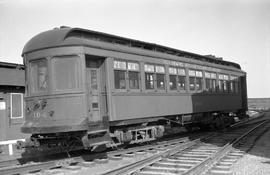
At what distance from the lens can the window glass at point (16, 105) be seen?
1462 cm

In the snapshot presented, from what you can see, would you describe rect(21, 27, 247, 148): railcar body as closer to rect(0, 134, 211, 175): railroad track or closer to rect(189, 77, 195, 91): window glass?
rect(0, 134, 211, 175): railroad track

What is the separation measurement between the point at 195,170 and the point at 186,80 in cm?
661

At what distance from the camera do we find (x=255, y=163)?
8.35 meters

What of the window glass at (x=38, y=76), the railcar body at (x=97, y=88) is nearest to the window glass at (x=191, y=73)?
the railcar body at (x=97, y=88)

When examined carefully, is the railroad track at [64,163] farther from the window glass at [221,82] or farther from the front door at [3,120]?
the window glass at [221,82]

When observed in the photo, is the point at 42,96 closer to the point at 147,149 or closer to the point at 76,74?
the point at 76,74

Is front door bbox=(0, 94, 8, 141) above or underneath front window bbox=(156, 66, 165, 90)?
underneath

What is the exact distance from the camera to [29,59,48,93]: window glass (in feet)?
29.6

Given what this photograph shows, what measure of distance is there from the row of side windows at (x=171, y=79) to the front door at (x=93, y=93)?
0.62m

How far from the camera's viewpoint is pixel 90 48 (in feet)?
30.0

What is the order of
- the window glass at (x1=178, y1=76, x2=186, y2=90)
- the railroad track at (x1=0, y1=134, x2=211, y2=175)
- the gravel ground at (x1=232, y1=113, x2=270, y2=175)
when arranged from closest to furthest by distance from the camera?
the gravel ground at (x1=232, y1=113, x2=270, y2=175) → the railroad track at (x1=0, y1=134, x2=211, y2=175) → the window glass at (x1=178, y1=76, x2=186, y2=90)

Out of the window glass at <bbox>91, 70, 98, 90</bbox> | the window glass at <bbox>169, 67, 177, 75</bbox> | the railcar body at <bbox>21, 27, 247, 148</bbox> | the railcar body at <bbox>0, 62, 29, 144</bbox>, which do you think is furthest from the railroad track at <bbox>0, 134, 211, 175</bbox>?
the railcar body at <bbox>0, 62, 29, 144</bbox>

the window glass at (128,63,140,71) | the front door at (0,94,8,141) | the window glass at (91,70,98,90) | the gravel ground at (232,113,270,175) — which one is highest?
the window glass at (128,63,140,71)

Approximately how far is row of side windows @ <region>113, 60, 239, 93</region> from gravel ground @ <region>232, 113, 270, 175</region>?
3.88 metres
